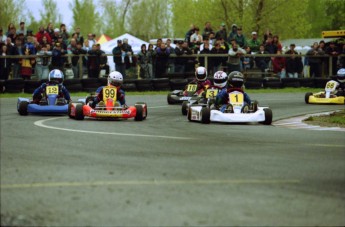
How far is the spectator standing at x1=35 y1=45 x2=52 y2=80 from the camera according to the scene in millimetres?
23094

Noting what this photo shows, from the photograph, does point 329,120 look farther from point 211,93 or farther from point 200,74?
point 200,74

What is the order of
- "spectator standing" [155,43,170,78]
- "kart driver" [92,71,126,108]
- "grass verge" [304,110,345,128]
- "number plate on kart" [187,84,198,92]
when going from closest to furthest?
"grass verge" [304,110,345,128] < "kart driver" [92,71,126,108] < "number plate on kart" [187,84,198,92] < "spectator standing" [155,43,170,78]

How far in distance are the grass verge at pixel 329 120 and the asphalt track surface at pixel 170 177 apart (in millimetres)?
1775

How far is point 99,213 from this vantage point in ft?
19.3

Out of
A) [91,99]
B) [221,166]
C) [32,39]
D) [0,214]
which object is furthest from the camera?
[32,39]

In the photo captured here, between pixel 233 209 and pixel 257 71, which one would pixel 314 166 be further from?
pixel 257 71

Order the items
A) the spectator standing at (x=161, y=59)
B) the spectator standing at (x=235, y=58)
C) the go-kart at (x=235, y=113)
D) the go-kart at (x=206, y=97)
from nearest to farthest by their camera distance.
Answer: the go-kart at (x=235, y=113) → the go-kart at (x=206, y=97) → the spectator standing at (x=161, y=59) → the spectator standing at (x=235, y=58)

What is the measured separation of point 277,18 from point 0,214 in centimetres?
3811

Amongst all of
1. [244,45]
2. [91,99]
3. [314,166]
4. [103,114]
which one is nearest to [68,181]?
[314,166]

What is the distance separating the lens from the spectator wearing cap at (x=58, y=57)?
2311 centimetres

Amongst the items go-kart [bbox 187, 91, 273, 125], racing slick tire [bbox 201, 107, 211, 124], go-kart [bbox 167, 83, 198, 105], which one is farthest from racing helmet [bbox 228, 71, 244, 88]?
go-kart [bbox 167, 83, 198, 105]

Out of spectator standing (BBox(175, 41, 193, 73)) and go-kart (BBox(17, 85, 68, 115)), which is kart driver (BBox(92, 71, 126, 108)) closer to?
go-kart (BBox(17, 85, 68, 115))

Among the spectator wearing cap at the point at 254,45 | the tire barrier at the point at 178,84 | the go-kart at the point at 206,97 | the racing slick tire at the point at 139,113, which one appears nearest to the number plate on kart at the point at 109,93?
the racing slick tire at the point at 139,113

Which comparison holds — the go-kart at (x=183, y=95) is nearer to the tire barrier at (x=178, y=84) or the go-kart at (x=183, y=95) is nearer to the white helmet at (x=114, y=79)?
the white helmet at (x=114, y=79)
